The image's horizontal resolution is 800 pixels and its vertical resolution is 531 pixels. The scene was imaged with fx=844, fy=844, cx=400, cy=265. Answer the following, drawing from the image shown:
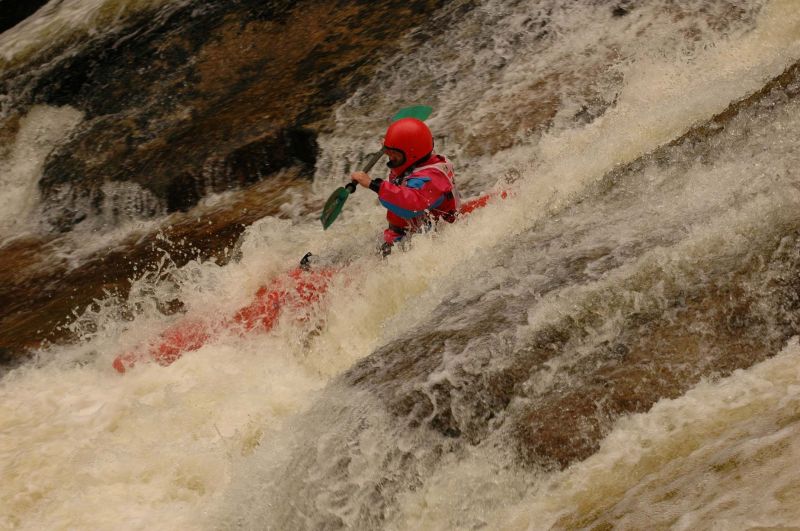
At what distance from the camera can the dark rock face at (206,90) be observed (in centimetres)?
769

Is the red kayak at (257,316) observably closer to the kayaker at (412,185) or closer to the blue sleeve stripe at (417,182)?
the kayaker at (412,185)

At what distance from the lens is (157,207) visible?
7637mm

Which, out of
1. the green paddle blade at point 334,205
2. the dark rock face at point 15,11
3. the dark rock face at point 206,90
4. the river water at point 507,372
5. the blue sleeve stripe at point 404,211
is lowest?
the river water at point 507,372

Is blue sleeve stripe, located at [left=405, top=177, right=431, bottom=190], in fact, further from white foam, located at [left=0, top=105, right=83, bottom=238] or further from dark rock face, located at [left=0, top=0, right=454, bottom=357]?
white foam, located at [left=0, top=105, right=83, bottom=238]

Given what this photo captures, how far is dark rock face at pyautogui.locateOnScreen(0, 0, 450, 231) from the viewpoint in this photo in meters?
7.69

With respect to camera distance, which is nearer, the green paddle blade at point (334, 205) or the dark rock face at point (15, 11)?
the green paddle blade at point (334, 205)

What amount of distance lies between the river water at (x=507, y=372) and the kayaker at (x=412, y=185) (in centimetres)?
21

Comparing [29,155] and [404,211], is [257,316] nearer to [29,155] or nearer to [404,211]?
[404,211]

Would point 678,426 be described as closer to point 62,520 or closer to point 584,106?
point 62,520

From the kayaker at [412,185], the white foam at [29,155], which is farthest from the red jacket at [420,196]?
the white foam at [29,155]

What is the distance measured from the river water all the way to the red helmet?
1.83ft

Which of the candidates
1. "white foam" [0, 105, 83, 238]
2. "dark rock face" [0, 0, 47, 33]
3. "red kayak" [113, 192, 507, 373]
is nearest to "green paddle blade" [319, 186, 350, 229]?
"red kayak" [113, 192, 507, 373]

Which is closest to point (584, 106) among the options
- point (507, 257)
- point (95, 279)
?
point (507, 257)

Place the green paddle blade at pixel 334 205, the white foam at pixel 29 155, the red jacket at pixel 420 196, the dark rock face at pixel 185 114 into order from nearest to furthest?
the red jacket at pixel 420 196 < the green paddle blade at pixel 334 205 < the dark rock face at pixel 185 114 < the white foam at pixel 29 155
